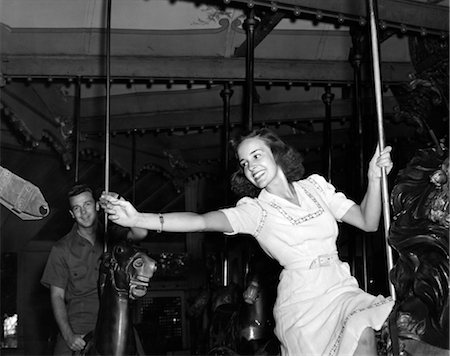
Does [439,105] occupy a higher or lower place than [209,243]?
higher

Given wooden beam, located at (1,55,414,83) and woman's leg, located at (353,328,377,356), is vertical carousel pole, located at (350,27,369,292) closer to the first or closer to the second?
wooden beam, located at (1,55,414,83)

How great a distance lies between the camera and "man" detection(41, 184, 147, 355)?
367 centimetres

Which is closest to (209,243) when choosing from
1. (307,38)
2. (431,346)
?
(307,38)

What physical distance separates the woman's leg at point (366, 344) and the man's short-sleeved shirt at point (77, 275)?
2.12 metres

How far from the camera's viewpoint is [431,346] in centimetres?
197

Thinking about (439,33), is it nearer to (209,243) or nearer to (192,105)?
(192,105)

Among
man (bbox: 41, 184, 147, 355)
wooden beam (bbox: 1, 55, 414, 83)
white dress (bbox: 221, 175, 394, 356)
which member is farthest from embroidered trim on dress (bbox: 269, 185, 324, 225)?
wooden beam (bbox: 1, 55, 414, 83)

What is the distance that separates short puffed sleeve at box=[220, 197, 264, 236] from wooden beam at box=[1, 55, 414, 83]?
2497mm

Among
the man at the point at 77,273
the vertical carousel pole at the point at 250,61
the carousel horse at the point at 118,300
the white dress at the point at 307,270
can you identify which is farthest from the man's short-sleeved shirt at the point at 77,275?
the white dress at the point at 307,270

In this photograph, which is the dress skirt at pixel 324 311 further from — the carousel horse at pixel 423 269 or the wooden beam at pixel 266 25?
the wooden beam at pixel 266 25

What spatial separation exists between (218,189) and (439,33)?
4812mm

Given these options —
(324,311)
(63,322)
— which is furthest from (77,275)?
(324,311)

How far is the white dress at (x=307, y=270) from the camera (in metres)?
2.03

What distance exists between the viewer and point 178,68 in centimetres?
458
